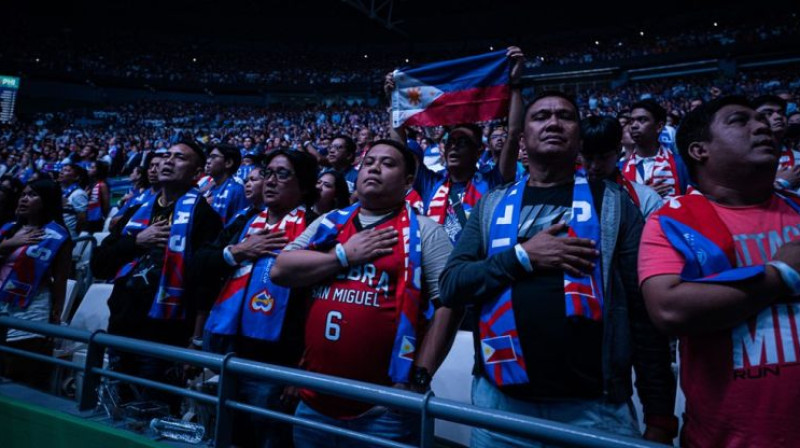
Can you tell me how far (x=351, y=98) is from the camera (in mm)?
34094

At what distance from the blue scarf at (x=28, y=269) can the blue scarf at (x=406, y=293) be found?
256 centimetres

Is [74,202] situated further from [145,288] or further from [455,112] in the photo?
[455,112]

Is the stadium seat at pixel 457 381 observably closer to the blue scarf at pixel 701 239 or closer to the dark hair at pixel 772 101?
the blue scarf at pixel 701 239

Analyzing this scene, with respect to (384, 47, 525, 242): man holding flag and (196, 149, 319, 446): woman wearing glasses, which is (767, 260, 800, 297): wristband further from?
(384, 47, 525, 242): man holding flag

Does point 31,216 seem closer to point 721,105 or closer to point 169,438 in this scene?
point 169,438

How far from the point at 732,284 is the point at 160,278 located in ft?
9.07

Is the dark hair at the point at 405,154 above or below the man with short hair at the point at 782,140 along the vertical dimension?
below

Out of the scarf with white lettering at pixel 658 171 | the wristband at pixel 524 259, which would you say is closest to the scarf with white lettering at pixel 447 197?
the scarf with white lettering at pixel 658 171

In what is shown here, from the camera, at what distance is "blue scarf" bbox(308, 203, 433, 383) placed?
1.76 metres

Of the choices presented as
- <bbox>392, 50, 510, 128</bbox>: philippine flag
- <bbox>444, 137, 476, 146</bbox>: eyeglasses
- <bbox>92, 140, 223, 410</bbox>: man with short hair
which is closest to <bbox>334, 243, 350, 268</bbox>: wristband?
<bbox>92, 140, 223, 410</bbox>: man with short hair

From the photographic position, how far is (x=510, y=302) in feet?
4.96

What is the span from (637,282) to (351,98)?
34.0 meters

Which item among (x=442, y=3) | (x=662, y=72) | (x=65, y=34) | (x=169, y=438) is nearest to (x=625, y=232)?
(x=169, y=438)

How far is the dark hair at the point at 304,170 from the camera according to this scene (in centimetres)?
271
